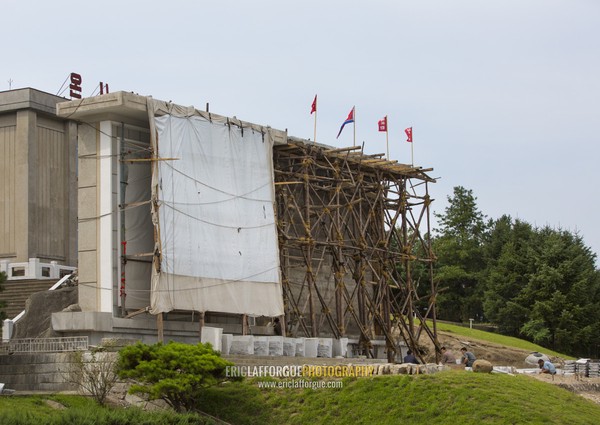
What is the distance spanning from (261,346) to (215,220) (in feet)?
13.9

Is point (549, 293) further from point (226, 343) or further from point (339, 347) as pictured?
point (226, 343)

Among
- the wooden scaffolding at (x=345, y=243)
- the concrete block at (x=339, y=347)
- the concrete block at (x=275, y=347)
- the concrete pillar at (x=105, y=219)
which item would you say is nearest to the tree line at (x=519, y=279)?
the wooden scaffolding at (x=345, y=243)

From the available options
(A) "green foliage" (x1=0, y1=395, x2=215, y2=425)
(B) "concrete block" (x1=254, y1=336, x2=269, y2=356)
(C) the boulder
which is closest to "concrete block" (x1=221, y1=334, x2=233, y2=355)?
(B) "concrete block" (x1=254, y1=336, x2=269, y2=356)

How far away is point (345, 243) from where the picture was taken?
40.6m

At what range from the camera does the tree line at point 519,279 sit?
169 feet

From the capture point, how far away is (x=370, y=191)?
42.0 m

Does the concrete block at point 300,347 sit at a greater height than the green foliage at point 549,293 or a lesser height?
lesser

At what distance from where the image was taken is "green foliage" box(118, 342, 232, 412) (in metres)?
25.0

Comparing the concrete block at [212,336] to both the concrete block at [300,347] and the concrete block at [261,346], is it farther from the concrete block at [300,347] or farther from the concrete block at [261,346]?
the concrete block at [300,347]

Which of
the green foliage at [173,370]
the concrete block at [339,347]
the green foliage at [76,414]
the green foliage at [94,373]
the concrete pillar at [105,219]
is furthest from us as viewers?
the concrete block at [339,347]

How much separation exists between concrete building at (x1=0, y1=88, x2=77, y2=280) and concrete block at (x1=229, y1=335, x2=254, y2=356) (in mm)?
15884

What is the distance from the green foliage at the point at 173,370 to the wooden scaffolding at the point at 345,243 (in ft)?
35.1

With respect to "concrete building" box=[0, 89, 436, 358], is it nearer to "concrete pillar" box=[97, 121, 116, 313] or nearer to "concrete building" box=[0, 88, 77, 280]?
"concrete pillar" box=[97, 121, 116, 313]

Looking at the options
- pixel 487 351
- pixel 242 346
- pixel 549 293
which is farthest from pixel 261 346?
pixel 549 293
